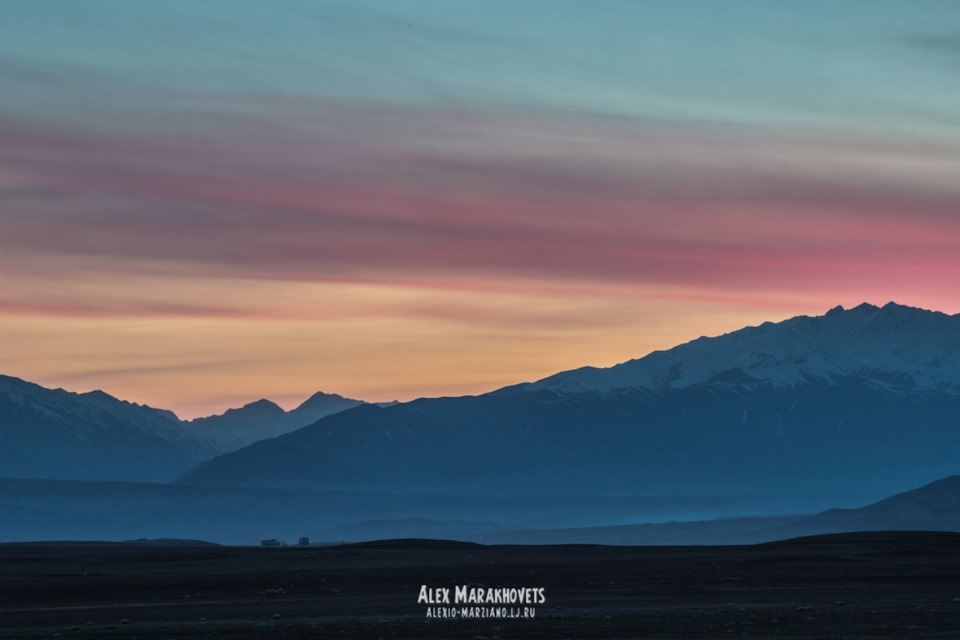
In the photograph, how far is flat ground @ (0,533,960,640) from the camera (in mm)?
53719

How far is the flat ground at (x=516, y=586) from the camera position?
53.7m

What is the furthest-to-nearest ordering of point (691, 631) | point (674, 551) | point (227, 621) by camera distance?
point (674, 551), point (227, 621), point (691, 631)

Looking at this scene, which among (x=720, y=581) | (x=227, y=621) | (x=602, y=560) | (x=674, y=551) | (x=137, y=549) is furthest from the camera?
(x=137, y=549)

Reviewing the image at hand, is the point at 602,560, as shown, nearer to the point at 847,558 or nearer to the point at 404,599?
the point at 847,558

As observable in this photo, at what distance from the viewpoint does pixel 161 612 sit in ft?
216

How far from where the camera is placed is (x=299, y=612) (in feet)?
211

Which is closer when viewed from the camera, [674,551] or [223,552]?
[674,551]

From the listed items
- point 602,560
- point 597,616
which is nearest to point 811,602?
point 597,616

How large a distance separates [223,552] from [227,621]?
225 ft

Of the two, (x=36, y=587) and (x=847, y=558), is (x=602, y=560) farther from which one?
(x=36, y=587)

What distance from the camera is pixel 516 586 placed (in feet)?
247

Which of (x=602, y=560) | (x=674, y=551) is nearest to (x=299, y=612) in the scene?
(x=602, y=560)

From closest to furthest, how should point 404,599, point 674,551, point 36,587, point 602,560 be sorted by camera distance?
point 404,599 < point 36,587 < point 602,560 < point 674,551

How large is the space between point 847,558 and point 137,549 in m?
67.1
